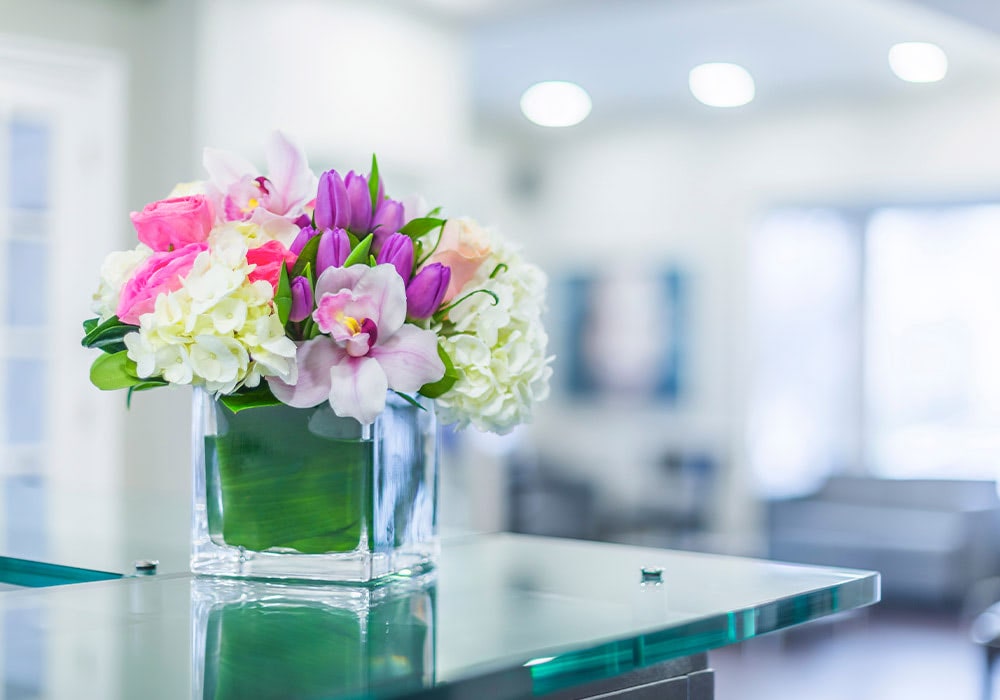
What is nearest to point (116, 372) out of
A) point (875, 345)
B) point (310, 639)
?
point (310, 639)

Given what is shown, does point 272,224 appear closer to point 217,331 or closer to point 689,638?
point 217,331

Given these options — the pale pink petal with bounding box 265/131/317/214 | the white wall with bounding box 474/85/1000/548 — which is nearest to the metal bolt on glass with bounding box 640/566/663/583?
the pale pink petal with bounding box 265/131/317/214

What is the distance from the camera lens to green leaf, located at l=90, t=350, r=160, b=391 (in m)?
1.11

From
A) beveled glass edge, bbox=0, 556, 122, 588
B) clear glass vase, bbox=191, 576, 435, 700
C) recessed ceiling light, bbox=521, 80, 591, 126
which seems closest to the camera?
clear glass vase, bbox=191, 576, 435, 700

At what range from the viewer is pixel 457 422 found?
3.92ft

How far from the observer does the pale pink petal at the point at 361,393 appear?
1048 mm

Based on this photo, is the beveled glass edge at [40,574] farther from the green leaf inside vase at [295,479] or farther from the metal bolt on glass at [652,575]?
the metal bolt on glass at [652,575]

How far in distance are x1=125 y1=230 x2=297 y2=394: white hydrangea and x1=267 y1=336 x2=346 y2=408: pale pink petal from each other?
2 centimetres

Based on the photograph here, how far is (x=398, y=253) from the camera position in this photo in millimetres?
1111

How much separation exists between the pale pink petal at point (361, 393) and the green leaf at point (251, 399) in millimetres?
72

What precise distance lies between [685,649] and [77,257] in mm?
4569

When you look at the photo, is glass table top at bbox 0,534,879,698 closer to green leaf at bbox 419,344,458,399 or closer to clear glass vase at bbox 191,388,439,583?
clear glass vase at bbox 191,388,439,583

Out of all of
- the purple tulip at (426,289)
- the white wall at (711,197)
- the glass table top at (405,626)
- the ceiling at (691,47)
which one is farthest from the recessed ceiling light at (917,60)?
the purple tulip at (426,289)

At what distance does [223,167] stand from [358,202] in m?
0.15
